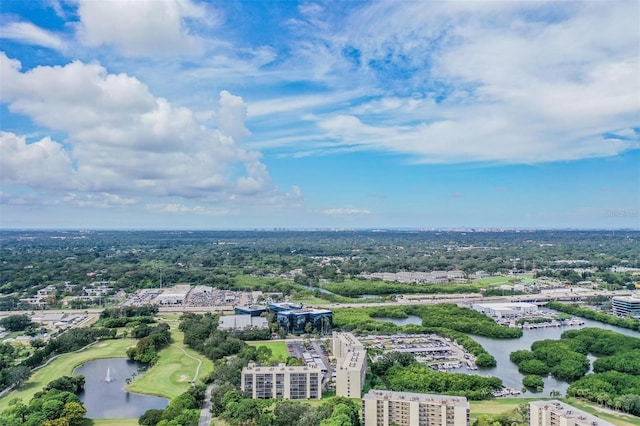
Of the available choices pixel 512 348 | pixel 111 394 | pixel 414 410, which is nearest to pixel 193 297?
pixel 111 394

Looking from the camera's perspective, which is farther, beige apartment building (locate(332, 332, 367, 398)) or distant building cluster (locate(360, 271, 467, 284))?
distant building cluster (locate(360, 271, 467, 284))

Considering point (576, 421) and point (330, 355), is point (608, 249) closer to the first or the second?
point (330, 355)

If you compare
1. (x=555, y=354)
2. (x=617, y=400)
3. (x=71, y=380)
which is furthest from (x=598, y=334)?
(x=71, y=380)

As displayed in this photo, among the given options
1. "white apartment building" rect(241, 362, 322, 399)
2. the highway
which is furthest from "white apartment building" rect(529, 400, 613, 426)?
the highway

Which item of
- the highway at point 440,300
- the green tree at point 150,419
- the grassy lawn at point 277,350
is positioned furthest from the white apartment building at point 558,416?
the highway at point 440,300

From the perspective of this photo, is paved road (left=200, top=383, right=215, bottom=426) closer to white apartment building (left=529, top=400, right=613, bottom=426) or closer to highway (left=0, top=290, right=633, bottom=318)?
white apartment building (left=529, top=400, right=613, bottom=426)

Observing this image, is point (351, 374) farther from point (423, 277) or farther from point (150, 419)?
point (423, 277)
